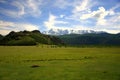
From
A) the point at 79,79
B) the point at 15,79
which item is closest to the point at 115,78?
the point at 79,79

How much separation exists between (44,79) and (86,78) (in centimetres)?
632

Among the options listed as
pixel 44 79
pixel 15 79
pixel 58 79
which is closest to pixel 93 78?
pixel 58 79

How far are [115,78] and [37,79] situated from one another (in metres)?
11.6

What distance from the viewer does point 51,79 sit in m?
25.5

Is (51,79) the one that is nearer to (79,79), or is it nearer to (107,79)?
(79,79)

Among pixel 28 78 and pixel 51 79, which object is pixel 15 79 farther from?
pixel 51 79

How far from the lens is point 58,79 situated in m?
25.4

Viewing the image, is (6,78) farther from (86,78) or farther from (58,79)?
(86,78)

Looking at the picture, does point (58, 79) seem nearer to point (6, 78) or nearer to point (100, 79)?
point (100, 79)

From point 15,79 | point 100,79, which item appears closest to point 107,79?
point 100,79

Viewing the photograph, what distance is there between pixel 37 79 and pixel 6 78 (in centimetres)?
477

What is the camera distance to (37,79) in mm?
25438

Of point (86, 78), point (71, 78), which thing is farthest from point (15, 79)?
point (86, 78)

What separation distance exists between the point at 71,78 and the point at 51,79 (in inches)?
118
